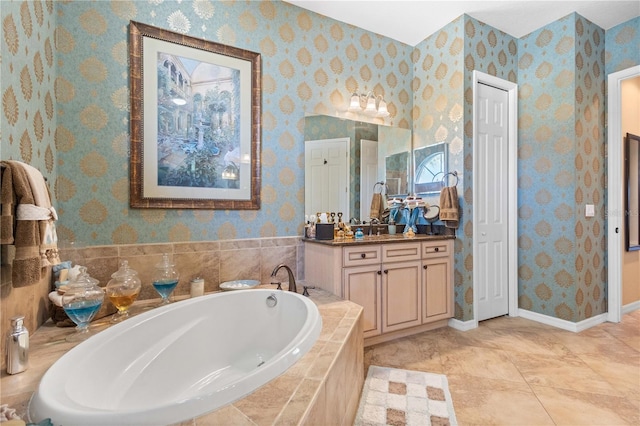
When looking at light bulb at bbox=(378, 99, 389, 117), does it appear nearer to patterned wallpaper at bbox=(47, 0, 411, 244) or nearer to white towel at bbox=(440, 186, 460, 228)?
patterned wallpaper at bbox=(47, 0, 411, 244)

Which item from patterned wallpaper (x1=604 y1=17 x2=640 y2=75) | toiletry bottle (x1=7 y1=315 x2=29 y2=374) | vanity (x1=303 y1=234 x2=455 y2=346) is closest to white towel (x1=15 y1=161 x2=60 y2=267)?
toiletry bottle (x1=7 y1=315 x2=29 y2=374)

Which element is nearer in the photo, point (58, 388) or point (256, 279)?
point (58, 388)

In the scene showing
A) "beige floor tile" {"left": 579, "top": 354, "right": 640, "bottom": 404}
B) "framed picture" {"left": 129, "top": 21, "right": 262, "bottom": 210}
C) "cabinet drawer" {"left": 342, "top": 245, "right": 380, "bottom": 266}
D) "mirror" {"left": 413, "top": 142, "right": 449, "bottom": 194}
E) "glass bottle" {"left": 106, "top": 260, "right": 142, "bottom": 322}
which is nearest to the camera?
"glass bottle" {"left": 106, "top": 260, "right": 142, "bottom": 322}

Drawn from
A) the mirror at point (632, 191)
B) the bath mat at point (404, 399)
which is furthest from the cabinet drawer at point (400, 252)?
the mirror at point (632, 191)

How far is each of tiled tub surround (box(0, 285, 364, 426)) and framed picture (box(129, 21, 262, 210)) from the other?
42.0 inches

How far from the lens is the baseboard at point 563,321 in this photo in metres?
2.75

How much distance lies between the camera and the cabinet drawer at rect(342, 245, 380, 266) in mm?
2299

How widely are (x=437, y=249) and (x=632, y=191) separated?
2416mm

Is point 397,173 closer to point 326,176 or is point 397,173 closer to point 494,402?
point 326,176

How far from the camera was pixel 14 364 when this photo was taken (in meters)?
1.05

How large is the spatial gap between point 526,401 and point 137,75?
3.10 m

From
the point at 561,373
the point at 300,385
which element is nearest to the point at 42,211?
the point at 300,385

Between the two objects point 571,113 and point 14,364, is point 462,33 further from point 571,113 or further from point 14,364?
point 14,364

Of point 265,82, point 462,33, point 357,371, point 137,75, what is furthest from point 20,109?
point 462,33
